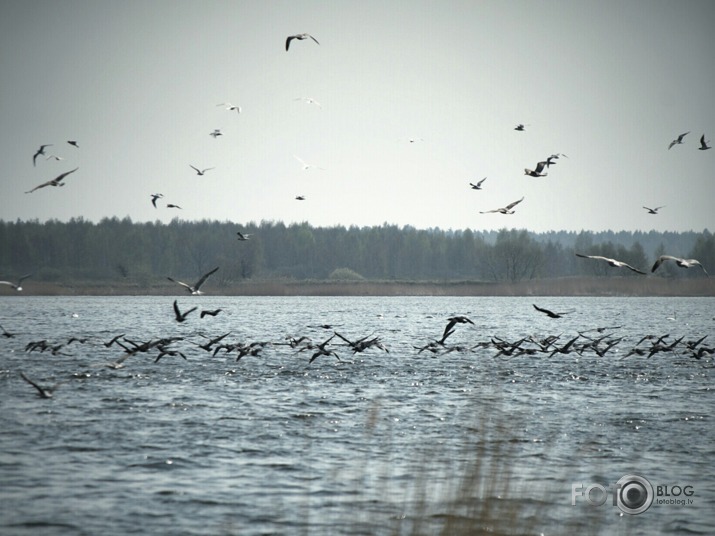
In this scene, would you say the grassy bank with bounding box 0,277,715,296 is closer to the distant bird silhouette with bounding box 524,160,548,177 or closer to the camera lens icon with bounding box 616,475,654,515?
the distant bird silhouette with bounding box 524,160,548,177

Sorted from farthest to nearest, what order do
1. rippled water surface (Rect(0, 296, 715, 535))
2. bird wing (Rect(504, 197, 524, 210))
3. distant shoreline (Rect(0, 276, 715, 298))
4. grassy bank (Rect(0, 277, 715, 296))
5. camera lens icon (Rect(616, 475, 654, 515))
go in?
grassy bank (Rect(0, 277, 715, 296)) → distant shoreline (Rect(0, 276, 715, 298)) → bird wing (Rect(504, 197, 524, 210)) → camera lens icon (Rect(616, 475, 654, 515)) → rippled water surface (Rect(0, 296, 715, 535))

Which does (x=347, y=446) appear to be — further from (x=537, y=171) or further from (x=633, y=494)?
(x=537, y=171)

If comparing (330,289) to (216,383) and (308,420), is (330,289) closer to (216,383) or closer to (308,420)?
(216,383)

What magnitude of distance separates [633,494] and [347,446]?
5.50 metres

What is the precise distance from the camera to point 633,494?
14.7 meters

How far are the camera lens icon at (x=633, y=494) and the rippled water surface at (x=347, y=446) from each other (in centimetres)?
20

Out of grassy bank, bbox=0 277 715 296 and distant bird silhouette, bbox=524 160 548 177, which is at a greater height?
distant bird silhouette, bbox=524 160 548 177

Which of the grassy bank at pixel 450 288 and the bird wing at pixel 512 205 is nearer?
the bird wing at pixel 512 205

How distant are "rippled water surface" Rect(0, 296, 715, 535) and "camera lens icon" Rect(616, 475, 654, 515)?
0.20 metres

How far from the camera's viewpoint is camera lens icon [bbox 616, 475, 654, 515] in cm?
1401

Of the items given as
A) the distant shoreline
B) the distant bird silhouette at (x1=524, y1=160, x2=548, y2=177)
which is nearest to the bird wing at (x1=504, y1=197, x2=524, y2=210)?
the distant bird silhouette at (x1=524, y1=160, x2=548, y2=177)

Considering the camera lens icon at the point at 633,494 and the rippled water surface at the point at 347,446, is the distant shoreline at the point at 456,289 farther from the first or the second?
the camera lens icon at the point at 633,494

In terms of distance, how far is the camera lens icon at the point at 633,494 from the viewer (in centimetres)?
1401

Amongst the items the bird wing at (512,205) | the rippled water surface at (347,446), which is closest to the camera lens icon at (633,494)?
the rippled water surface at (347,446)
